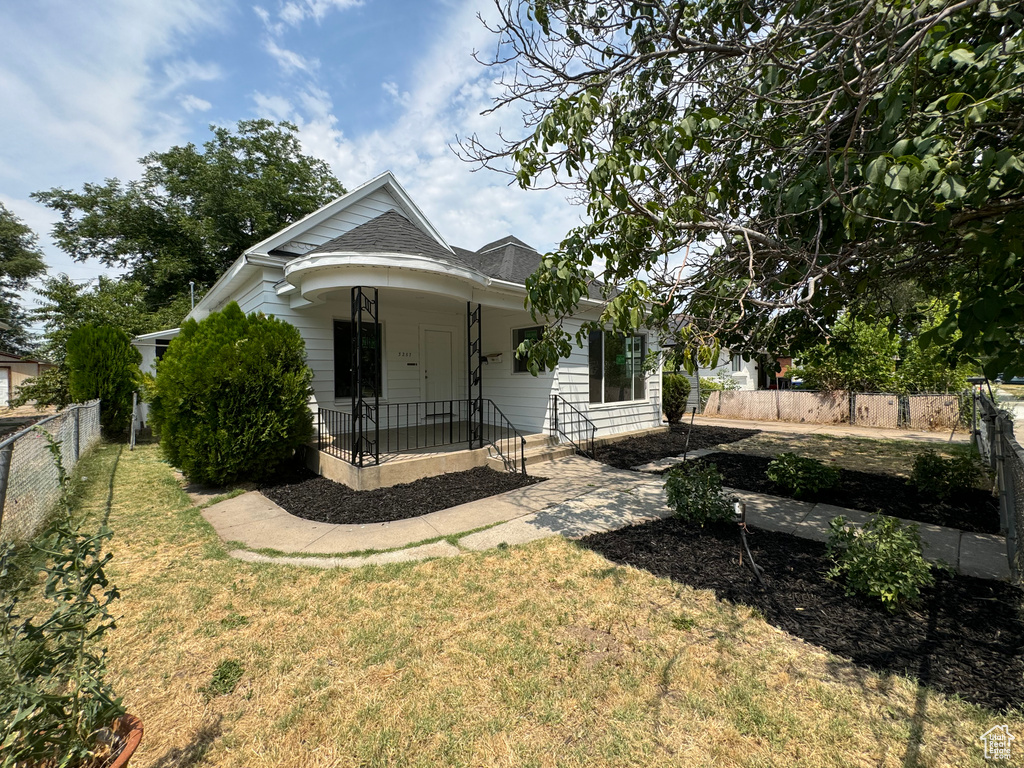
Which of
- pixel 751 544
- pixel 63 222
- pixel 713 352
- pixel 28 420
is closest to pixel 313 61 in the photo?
pixel 713 352

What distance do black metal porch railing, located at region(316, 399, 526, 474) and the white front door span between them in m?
0.37

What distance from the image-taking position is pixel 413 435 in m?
8.66

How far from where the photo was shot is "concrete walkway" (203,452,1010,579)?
398 cm

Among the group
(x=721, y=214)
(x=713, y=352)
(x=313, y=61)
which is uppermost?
(x=313, y=61)

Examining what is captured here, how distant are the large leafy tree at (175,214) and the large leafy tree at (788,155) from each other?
84.4 ft

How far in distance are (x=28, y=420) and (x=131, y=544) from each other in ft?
52.7

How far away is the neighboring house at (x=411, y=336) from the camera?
6102mm

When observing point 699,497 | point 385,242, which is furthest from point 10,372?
point 699,497

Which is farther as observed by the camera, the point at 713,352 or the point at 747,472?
the point at 747,472

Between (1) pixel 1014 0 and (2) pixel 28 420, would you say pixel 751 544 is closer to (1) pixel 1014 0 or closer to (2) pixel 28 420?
(1) pixel 1014 0

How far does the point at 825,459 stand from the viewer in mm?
8180

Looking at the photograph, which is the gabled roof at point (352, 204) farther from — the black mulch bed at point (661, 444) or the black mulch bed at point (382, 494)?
the black mulch bed at point (661, 444)

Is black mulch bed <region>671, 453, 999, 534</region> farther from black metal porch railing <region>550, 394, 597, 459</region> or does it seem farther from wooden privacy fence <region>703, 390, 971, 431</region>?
wooden privacy fence <region>703, 390, 971, 431</region>

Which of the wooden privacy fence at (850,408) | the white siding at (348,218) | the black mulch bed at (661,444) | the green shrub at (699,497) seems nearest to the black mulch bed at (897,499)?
the black mulch bed at (661,444)
